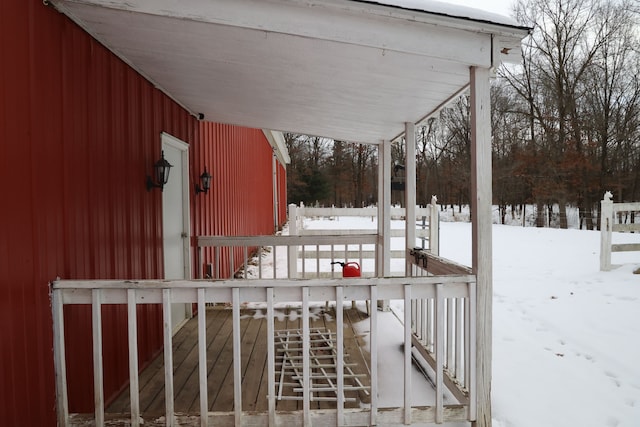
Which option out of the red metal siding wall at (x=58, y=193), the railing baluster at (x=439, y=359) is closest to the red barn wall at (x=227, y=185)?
the red metal siding wall at (x=58, y=193)

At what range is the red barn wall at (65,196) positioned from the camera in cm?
183

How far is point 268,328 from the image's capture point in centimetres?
220

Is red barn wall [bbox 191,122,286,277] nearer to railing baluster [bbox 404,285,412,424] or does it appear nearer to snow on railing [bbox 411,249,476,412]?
snow on railing [bbox 411,249,476,412]

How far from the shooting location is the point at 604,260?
22.8 ft

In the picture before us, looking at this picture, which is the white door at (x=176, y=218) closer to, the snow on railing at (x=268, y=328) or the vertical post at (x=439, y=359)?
the snow on railing at (x=268, y=328)

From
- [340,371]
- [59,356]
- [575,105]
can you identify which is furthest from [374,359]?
[575,105]

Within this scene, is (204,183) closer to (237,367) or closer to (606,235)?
(237,367)

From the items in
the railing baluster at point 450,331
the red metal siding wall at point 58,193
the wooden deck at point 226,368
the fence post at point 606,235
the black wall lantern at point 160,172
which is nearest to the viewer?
the red metal siding wall at point 58,193

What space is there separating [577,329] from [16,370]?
4.88 metres

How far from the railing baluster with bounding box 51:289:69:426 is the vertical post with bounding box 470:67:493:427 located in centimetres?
224

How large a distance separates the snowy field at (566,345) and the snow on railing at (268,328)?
0.79m

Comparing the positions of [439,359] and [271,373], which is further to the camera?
[439,359]

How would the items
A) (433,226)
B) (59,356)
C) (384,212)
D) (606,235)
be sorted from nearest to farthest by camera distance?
(59,356)
(384,212)
(433,226)
(606,235)

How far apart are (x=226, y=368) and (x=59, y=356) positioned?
1.34m
